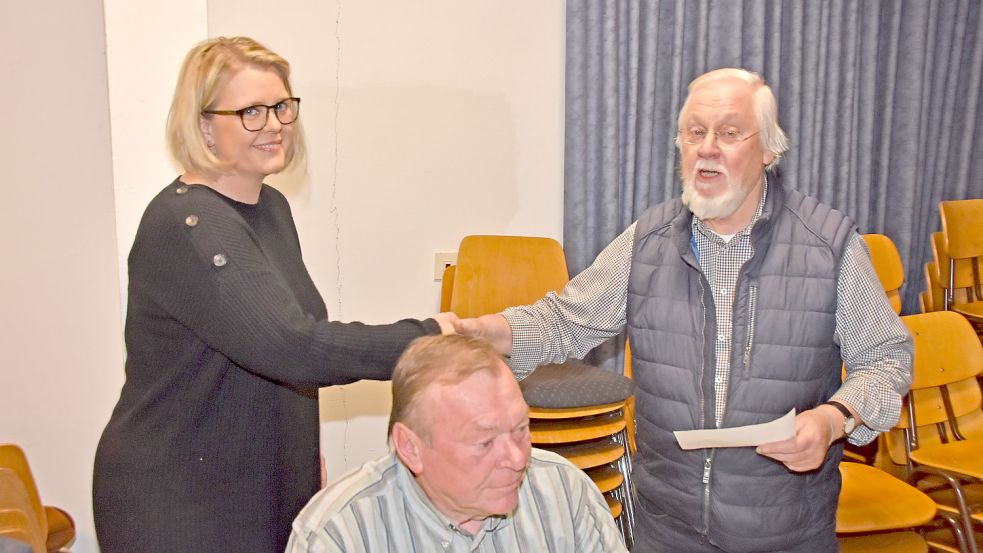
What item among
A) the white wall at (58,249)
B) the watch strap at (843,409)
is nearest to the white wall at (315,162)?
the white wall at (58,249)

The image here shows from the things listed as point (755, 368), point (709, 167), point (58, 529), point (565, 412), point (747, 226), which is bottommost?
point (58, 529)

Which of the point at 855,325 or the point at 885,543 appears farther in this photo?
the point at 885,543

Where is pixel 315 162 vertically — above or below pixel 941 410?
above

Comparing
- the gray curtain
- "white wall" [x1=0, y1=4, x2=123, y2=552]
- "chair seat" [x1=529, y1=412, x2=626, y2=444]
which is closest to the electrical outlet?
the gray curtain

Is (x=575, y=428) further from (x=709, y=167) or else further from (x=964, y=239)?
(x=964, y=239)

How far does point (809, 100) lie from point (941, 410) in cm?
172

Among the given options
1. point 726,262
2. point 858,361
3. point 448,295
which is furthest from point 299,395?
point 448,295

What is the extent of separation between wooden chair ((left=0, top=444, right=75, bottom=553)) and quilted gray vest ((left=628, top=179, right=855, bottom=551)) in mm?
2016

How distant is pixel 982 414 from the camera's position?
3688 mm

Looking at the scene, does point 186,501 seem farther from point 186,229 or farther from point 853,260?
point 853,260

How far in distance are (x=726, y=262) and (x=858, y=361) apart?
37 centimetres

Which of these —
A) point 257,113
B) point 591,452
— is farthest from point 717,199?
point 591,452

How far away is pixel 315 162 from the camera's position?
3.61 metres

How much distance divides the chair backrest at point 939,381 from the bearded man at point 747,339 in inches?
59.9
